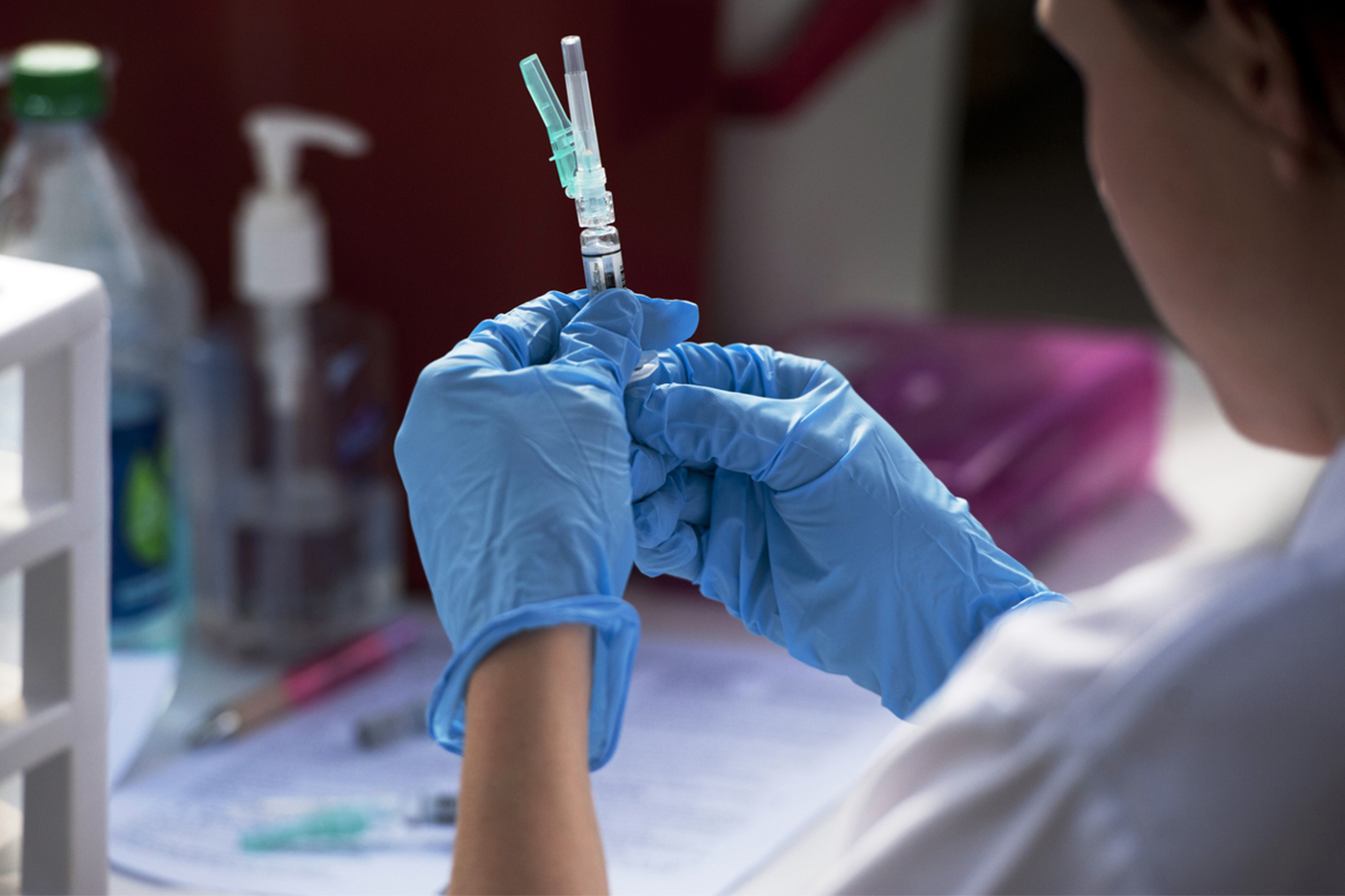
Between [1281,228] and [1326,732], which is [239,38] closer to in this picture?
[1281,228]

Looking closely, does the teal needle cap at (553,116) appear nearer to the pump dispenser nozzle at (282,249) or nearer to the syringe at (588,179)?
the syringe at (588,179)

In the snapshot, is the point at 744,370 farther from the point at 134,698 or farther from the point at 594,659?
the point at 134,698

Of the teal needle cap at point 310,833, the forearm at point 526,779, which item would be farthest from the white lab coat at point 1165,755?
the teal needle cap at point 310,833

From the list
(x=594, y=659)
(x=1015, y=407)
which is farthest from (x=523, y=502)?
(x=1015, y=407)

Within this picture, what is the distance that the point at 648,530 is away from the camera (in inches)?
25.6

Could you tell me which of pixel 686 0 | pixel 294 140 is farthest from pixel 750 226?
pixel 294 140

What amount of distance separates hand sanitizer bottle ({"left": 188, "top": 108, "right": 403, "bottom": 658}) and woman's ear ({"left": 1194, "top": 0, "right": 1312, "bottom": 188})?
0.54 m

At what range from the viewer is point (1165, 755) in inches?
16.2

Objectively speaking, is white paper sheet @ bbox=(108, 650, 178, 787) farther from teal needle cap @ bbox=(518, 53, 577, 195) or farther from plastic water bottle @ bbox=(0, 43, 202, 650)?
teal needle cap @ bbox=(518, 53, 577, 195)

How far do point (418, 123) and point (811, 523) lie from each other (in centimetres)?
46

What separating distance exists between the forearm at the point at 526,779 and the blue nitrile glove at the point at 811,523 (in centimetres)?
14

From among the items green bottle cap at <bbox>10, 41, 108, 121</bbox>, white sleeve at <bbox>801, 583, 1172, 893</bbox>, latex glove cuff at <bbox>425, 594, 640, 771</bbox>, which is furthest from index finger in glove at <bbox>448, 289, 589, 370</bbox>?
green bottle cap at <bbox>10, 41, 108, 121</bbox>

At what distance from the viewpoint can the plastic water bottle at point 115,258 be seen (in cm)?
84

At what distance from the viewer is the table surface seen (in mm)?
903
